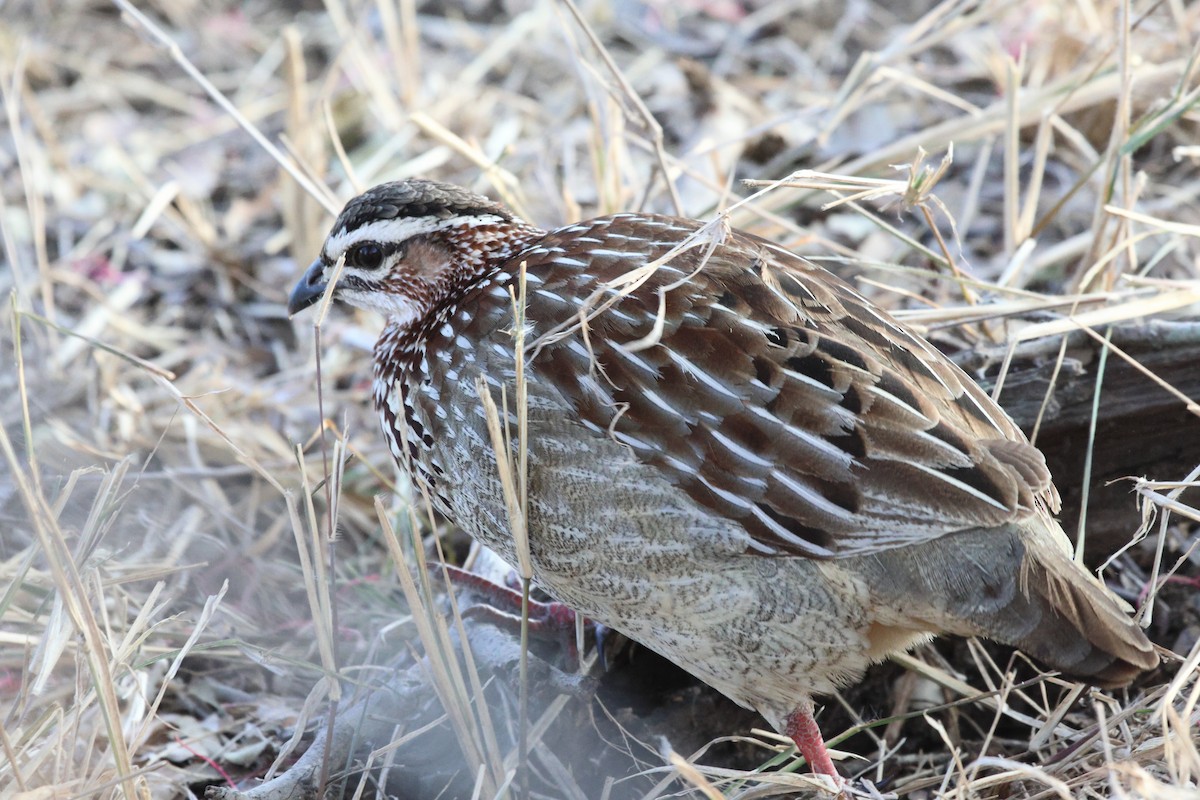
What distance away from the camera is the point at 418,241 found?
11.6ft

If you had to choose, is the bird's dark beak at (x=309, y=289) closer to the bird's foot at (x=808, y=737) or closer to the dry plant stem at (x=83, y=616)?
the dry plant stem at (x=83, y=616)

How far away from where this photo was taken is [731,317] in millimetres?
2945

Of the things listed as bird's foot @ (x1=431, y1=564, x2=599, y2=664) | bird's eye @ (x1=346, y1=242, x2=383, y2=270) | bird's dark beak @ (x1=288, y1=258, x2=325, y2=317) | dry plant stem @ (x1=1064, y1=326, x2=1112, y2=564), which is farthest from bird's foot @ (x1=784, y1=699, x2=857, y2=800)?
bird's dark beak @ (x1=288, y1=258, x2=325, y2=317)

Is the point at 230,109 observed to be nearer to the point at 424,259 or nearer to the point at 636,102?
the point at 424,259

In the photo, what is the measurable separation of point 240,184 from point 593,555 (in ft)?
12.4

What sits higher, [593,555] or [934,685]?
[593,555]

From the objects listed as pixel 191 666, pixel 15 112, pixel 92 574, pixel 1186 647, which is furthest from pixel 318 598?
pixel 15 112

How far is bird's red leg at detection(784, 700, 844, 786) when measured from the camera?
3.08 m

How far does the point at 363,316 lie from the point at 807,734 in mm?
2879

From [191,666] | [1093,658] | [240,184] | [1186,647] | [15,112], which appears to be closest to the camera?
[1093,658]

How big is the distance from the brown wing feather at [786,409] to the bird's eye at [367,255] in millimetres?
705

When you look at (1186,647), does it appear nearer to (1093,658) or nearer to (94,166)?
(1093,658)

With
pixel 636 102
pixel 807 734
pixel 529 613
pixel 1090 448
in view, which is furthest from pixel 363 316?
pixel 1090 448

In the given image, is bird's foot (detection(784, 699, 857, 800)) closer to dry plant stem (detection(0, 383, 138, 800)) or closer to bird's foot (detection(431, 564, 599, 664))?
bird's foot (detection(431, 564, 599, 664))
